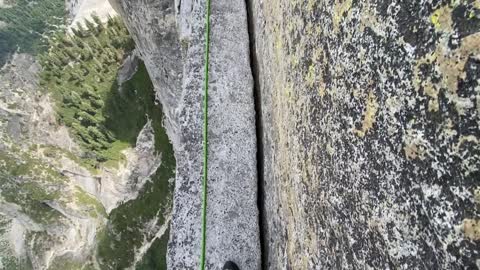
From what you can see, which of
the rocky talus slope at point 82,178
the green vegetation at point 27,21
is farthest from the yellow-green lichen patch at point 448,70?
the green vegetation at point 27,21

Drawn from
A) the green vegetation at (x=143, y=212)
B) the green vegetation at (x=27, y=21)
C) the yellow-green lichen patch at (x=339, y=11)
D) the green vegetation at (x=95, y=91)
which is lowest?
the green vegetation at (x=143, y=212)

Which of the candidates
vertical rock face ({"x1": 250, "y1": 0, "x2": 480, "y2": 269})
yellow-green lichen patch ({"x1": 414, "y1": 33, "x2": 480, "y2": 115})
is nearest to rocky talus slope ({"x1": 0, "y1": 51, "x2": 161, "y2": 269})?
vertical rock face ({"x1": 250, "y1": 0, "x2": 480, "y2": 269})

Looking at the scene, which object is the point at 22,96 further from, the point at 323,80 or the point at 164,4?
the point at 323,80

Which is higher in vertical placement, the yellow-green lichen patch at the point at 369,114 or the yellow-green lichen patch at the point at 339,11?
the yellow-green lichen patch at the point at 339,11

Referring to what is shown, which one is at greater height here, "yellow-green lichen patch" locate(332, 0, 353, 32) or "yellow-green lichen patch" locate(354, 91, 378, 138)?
"yellow-green lichen patch" locate(332, 0, 353, 32)

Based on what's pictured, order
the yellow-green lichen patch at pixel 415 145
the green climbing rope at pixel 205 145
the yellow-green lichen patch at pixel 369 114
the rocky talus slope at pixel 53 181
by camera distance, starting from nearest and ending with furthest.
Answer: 1. the yellow-green lichen patch at pixel 415 145
2. the yellow-green lichen patch at pixel 369 114
3. the green climbing rope at pixel 205 145
4. the rocky talus slope at pixel 53 181

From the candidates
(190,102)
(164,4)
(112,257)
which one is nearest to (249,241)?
(190,102)

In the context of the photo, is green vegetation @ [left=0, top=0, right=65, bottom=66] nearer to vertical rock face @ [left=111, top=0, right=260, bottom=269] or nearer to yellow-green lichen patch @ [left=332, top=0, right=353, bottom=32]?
vertical rock face @ [left=111, top=0, right=260, bottom=269]

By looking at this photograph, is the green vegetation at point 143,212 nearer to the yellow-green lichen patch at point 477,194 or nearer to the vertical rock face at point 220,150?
the vertical rock face at point 220,150
